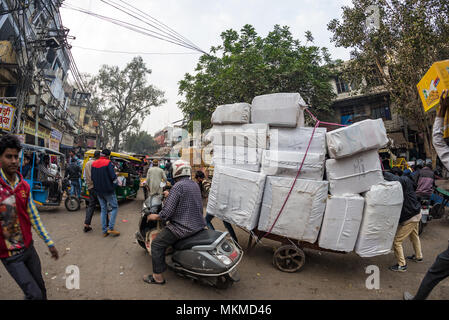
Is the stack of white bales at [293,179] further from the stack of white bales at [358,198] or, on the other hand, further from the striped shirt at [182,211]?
the striped shirt at [182,211]

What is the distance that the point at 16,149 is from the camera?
207 centimetres

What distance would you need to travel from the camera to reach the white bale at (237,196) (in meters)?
3.57

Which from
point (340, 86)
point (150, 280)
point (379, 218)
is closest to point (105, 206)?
point (150, 280)

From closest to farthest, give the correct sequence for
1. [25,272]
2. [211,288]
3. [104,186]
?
[25,272], [211,288], [104,186]

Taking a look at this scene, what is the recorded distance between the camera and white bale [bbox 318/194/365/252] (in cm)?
322

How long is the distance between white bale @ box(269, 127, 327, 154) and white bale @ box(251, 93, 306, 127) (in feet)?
0.36

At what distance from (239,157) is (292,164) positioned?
89cm

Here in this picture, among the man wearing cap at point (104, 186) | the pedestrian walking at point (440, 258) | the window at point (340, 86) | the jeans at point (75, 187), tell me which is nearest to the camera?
the pedestrian walking at point (440, 258)

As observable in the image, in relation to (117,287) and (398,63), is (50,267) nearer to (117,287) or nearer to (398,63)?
(117,287)

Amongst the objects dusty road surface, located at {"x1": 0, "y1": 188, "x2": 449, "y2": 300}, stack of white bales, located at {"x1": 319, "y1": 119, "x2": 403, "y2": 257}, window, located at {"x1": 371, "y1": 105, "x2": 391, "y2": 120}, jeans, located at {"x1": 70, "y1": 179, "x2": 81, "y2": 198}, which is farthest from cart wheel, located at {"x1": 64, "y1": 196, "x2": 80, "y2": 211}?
window, located at {"x1": 371, "y1": 105, "x2": 391, "y2": 120}

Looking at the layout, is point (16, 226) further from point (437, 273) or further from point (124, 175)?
point (124, 175)

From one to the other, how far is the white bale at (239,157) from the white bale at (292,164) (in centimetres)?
14

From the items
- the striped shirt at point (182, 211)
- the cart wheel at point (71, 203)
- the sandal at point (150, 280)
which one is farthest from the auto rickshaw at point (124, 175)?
the striped shirt at point (182, 211)

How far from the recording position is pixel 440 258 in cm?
238
